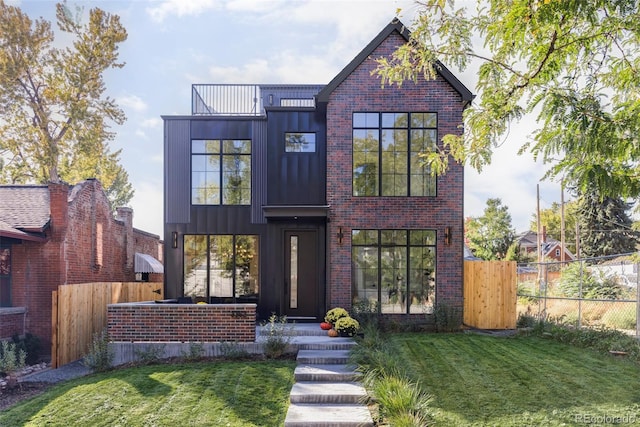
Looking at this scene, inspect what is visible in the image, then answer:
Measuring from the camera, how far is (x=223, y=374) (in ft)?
24.8

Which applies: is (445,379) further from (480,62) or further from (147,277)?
(147,277)

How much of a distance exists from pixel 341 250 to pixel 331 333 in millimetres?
2424

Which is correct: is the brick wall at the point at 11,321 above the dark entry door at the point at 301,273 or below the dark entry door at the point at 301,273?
below

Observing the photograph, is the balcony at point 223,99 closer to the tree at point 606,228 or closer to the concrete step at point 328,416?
the concrete step at point 328,416

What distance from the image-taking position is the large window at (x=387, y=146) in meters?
11.8

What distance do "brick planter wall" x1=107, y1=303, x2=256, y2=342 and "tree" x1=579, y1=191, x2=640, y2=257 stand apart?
27567mm

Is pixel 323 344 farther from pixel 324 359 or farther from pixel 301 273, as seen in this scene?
pixel 301 273

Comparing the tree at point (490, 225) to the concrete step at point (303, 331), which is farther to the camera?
the tree at point (490, 225)

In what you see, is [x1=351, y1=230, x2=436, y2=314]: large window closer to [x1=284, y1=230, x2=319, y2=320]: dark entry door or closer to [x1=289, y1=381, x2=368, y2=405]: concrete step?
[x1=284, y1=230, x2=319, y2=320]: dark entry door

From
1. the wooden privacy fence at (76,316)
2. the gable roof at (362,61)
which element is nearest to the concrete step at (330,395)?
the wooden privacy fence at (76,316)

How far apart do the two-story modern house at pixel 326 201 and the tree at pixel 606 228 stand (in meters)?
22.5

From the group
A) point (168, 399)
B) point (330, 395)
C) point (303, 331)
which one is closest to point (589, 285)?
point (303, 331)

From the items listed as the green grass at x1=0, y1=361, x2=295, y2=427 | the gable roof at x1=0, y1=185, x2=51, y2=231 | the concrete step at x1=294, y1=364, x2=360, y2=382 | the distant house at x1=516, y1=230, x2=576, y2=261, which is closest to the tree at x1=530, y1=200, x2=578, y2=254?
the distant house at x1=516, y1=230, x2=576, y2=261

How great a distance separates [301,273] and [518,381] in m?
6.27
